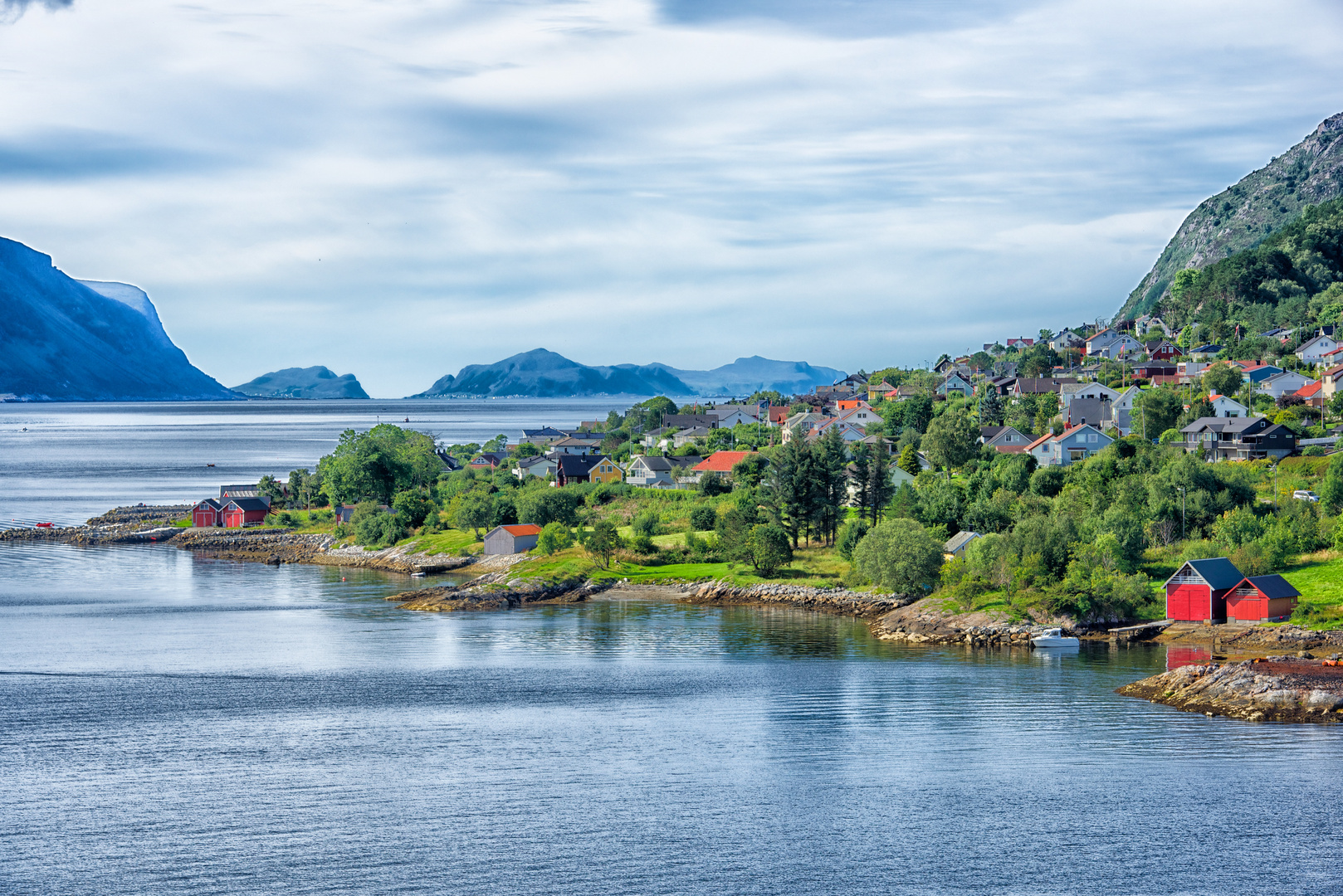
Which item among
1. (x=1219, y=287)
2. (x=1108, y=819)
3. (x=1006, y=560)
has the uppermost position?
(x=1219, y=287)

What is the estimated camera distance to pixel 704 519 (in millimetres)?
67812

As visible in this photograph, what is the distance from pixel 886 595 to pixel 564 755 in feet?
84.9

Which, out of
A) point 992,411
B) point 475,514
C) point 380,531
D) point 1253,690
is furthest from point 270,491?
point 1253,690

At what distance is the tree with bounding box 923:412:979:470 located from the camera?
252 feet

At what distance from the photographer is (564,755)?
31.0 m

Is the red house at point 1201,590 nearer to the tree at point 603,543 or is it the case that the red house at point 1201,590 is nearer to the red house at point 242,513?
the tree at point 603,543

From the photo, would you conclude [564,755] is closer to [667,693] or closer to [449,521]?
[667,693]

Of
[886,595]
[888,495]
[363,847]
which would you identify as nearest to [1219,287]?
[888,495]

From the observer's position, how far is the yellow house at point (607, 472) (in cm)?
9081

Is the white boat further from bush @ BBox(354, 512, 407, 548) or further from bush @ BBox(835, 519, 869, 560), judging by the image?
bush @ BBox(354, 512, 407, 548)

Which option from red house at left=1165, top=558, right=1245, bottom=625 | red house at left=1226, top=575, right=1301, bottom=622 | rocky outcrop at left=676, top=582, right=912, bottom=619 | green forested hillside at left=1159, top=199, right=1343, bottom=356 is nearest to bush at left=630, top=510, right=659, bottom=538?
rocky outcrop at left=676, top=582, right=912, bottom=619

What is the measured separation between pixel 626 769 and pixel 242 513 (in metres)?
65.2

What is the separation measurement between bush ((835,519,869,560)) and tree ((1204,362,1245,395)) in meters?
40.9

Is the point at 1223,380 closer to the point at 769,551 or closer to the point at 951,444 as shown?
the point at 951,444
